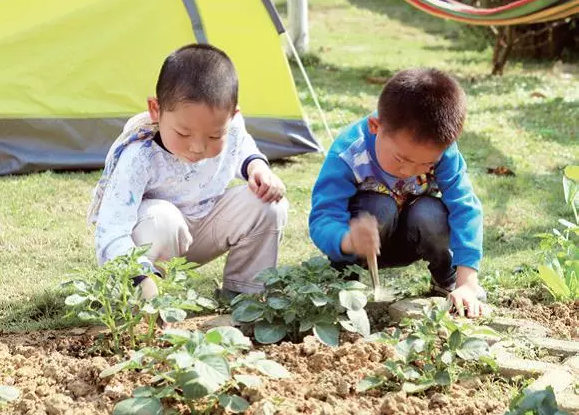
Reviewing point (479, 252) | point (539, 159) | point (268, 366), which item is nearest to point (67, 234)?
point (479, 252)

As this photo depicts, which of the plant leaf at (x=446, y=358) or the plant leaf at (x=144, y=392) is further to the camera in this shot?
the plant leaf at (x=446, y=358)

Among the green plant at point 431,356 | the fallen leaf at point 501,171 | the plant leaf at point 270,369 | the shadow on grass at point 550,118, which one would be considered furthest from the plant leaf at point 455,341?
the shadow on grass at point 550,118

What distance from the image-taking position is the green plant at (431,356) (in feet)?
7.45

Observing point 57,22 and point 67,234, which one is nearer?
point 67,234

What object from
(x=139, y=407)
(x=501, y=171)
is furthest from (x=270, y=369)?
(x=501, y=171)

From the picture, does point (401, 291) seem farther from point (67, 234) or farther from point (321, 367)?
point (67, 234)

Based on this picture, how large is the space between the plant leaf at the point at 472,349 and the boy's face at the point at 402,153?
569 mm

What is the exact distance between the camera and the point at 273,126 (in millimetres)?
5051

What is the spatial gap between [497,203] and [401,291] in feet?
4.77

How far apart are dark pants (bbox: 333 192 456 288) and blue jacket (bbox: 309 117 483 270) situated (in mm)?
38

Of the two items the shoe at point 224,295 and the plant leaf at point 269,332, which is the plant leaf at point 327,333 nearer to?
the plant leaf at point 269,332

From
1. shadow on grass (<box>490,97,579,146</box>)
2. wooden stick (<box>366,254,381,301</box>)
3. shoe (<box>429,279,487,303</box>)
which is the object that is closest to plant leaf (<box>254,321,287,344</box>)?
wooden stick (<box>366,254,381,301</box>)

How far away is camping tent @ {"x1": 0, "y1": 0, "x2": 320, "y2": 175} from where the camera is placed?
4801 mm

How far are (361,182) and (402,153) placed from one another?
1.03ft
